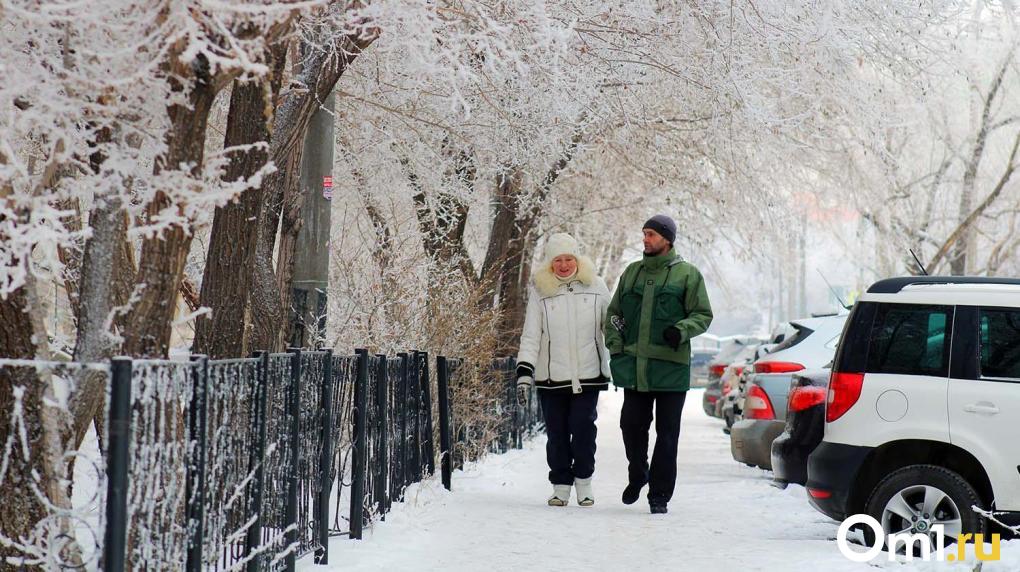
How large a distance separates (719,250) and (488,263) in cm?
494

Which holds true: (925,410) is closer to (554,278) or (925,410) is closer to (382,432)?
(382,432)

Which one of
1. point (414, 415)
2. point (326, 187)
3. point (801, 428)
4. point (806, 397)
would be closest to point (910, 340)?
point (806, 397)

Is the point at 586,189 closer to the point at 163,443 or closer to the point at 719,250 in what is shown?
the point at 719,250

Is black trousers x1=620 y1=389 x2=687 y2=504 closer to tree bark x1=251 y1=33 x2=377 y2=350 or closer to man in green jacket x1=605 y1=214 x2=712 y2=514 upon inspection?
man in green jacket x1=605 y1=214 x2=712 y2=514

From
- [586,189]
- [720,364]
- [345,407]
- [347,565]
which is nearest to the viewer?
[347,565]

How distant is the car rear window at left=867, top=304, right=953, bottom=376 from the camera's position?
7.88 meters

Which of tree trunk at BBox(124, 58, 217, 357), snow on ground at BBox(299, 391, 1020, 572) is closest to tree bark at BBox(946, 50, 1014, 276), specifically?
snow on ground at BBox(299, 391, 1020, 572)

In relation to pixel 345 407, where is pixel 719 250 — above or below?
above

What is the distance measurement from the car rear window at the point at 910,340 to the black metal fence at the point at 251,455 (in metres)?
2.86

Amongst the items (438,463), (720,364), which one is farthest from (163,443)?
(720,364)

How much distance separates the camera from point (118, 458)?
4.55 meters

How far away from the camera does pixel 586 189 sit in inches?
848

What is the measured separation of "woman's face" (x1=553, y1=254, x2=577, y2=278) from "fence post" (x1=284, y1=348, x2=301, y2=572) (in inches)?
152

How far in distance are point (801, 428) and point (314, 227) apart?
3517 mm
